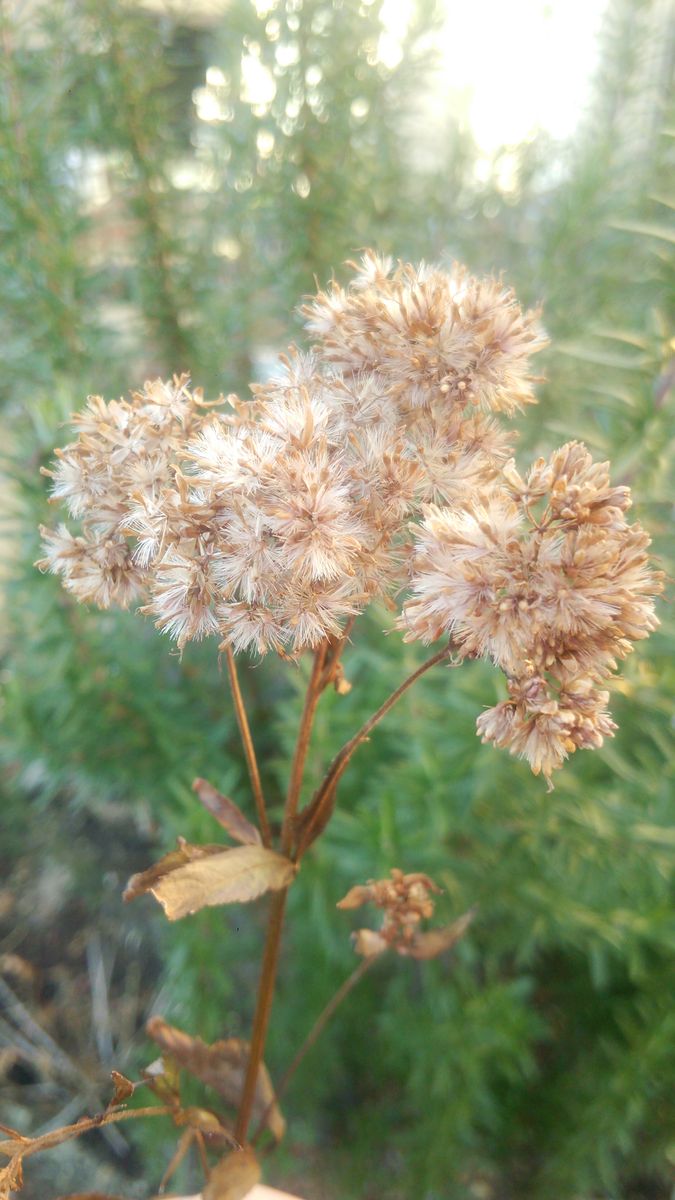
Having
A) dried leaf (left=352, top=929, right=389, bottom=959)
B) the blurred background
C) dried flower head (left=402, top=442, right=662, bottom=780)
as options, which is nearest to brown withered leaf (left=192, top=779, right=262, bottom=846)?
dried leaf (left=352, top=929, right=389, bottom=959)

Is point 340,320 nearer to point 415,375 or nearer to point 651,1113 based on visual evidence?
point 415,375

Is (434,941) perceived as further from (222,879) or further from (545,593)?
(545,593)

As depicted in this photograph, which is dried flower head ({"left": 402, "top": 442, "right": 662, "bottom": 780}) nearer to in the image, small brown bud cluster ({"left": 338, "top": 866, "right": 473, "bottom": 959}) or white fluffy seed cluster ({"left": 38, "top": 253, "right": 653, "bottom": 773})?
white fluffy seed cluster ({"left": 38, "top": 253, "right": 653, "bottom": 773})

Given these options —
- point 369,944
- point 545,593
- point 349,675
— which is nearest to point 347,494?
point 545,593

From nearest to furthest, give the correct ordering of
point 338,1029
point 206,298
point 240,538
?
1. point 240,538
2. point 338,1029
3. point 206,298

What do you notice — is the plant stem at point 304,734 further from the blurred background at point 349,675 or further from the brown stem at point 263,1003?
the blurred background at point 349,675

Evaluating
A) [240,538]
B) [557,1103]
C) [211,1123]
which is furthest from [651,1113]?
[240,538]
